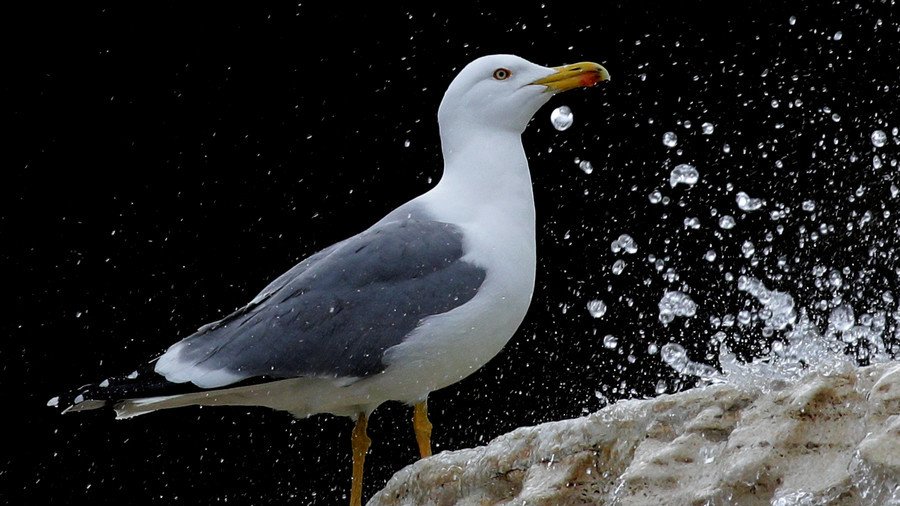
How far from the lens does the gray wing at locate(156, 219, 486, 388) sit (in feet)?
8.12

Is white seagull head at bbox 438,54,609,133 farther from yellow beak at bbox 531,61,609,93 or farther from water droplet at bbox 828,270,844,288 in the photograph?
water droplet at bbox 828,270,844,288

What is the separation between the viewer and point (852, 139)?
158 inches

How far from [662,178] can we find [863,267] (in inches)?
32.0

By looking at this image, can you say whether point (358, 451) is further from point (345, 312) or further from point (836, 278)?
point (836, 278)

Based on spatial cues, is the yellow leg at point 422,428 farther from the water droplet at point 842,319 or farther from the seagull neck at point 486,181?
the water droplet at point 842,319

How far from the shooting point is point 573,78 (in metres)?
2.82

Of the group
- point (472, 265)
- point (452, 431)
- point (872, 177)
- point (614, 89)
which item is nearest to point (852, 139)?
point (872, 177)

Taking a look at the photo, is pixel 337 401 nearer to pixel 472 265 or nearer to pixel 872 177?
pixel 472 265

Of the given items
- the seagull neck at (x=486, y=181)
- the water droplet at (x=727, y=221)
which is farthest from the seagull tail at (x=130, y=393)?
the water droplet at (x=727, y=221)

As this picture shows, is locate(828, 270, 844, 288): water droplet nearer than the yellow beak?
No

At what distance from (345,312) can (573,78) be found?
0.75m

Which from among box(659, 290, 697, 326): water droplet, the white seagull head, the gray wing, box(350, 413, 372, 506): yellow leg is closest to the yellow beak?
the white seagull head

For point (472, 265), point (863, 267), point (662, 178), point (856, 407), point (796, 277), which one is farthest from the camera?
point (662, 178)

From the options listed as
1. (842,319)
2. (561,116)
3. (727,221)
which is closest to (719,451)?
(842,319)
